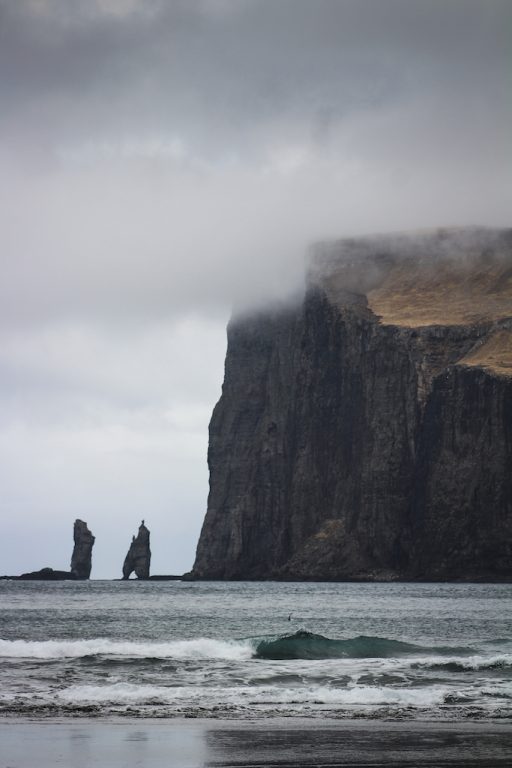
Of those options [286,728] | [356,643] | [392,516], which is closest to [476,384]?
[392,516]

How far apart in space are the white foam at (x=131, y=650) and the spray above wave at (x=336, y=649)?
110cm

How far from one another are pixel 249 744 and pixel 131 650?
2704cm

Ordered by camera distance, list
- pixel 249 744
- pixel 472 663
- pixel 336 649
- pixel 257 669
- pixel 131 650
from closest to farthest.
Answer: pixel 249 744
pixel 257 669
pixel 472 663
pixel 131 650
pixel 336 649

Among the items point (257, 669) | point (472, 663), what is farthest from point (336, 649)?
point (257, 669)

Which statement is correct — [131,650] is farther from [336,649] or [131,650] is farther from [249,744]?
[249,744]

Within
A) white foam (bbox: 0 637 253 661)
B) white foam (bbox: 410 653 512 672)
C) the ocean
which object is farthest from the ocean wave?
white foam (bbox: 0 637 253 661)

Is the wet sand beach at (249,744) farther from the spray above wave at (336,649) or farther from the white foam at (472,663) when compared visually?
the spray above wave at (336,649)

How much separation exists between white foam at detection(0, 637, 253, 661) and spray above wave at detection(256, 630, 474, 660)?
3.60 ft

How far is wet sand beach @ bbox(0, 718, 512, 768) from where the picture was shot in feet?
65.2

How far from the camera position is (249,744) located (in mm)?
21969

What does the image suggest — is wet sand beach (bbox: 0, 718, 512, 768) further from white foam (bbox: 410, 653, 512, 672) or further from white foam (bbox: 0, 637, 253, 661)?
white foam (bbox: 0, 637, 253, 661)

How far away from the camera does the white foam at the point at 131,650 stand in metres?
46.5

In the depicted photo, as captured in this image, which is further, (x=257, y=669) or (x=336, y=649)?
(x=336, y=649)

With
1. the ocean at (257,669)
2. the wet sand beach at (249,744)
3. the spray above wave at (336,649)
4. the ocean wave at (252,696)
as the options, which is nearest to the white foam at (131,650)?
the ocean at (257,669)
